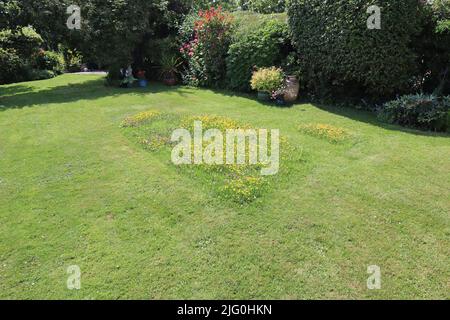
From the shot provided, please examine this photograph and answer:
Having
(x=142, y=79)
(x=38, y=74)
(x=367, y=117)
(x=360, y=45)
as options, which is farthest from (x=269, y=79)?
(x=38, y=74)

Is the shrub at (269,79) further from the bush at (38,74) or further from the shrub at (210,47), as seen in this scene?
the bush at (38,74)

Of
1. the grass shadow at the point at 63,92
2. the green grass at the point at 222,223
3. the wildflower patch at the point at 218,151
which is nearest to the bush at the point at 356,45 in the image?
the green grass at the point at 222,223

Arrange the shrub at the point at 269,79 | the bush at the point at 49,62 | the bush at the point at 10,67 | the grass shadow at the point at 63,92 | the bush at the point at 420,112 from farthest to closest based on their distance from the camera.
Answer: the bush at the point at 49,62
the bush at the point at 10,67
the grass shadow at the point at 63,92
the shrub at the point at 269,79
the bush at the point at 420,112

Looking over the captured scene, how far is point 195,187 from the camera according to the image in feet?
21.0

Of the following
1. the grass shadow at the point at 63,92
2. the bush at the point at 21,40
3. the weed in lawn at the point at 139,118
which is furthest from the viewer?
the bush at the point at 21,40

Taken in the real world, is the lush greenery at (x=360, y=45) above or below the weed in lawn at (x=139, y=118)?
above

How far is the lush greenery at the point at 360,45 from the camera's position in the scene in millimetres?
9609

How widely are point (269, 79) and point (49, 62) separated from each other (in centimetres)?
1796

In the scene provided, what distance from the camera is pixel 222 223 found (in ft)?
17.6

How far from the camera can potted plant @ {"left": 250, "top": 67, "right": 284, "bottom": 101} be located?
11.8 meters

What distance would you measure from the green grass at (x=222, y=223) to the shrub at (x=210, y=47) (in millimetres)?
6575

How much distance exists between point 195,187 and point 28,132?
588 cm
